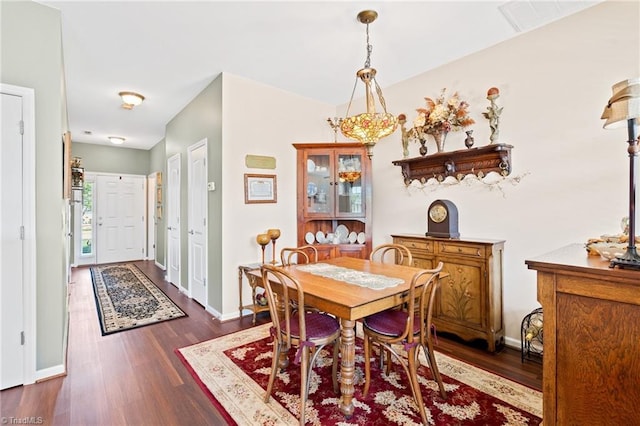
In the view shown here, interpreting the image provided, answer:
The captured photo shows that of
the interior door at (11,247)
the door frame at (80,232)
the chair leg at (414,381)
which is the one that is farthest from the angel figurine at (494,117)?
the door frame at (80,232)

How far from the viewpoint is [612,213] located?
222 cm

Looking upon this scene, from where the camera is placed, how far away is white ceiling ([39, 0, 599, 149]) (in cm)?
234

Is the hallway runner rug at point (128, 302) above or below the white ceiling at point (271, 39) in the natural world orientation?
below

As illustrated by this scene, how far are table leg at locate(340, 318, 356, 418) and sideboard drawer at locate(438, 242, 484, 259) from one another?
151cm

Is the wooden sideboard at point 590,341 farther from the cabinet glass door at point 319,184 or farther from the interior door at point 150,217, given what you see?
the interior door at point 150,217

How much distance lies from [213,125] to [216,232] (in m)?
1.28

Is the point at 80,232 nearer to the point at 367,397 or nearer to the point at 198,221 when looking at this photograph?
the point at 198,221

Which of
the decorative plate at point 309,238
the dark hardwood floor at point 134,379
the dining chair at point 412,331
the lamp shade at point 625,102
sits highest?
the lamp shade at point 625,102

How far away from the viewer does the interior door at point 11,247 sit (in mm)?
2059

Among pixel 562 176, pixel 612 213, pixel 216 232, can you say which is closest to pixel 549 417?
pixel 612 213

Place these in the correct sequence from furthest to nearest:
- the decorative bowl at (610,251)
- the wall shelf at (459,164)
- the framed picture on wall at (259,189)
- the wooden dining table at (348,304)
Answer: the framed picture on wall at (259,189), the wall shelf at (459,164), the wooden dining table at (348,304), the decorative bowl at (610,251)

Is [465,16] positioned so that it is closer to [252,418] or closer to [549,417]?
[549,417]

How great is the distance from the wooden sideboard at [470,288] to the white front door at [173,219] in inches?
151

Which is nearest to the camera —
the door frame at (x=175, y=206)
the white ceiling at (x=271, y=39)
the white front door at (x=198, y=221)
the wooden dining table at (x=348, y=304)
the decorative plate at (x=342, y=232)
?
the wooden dining table at (x=348, y=304)
